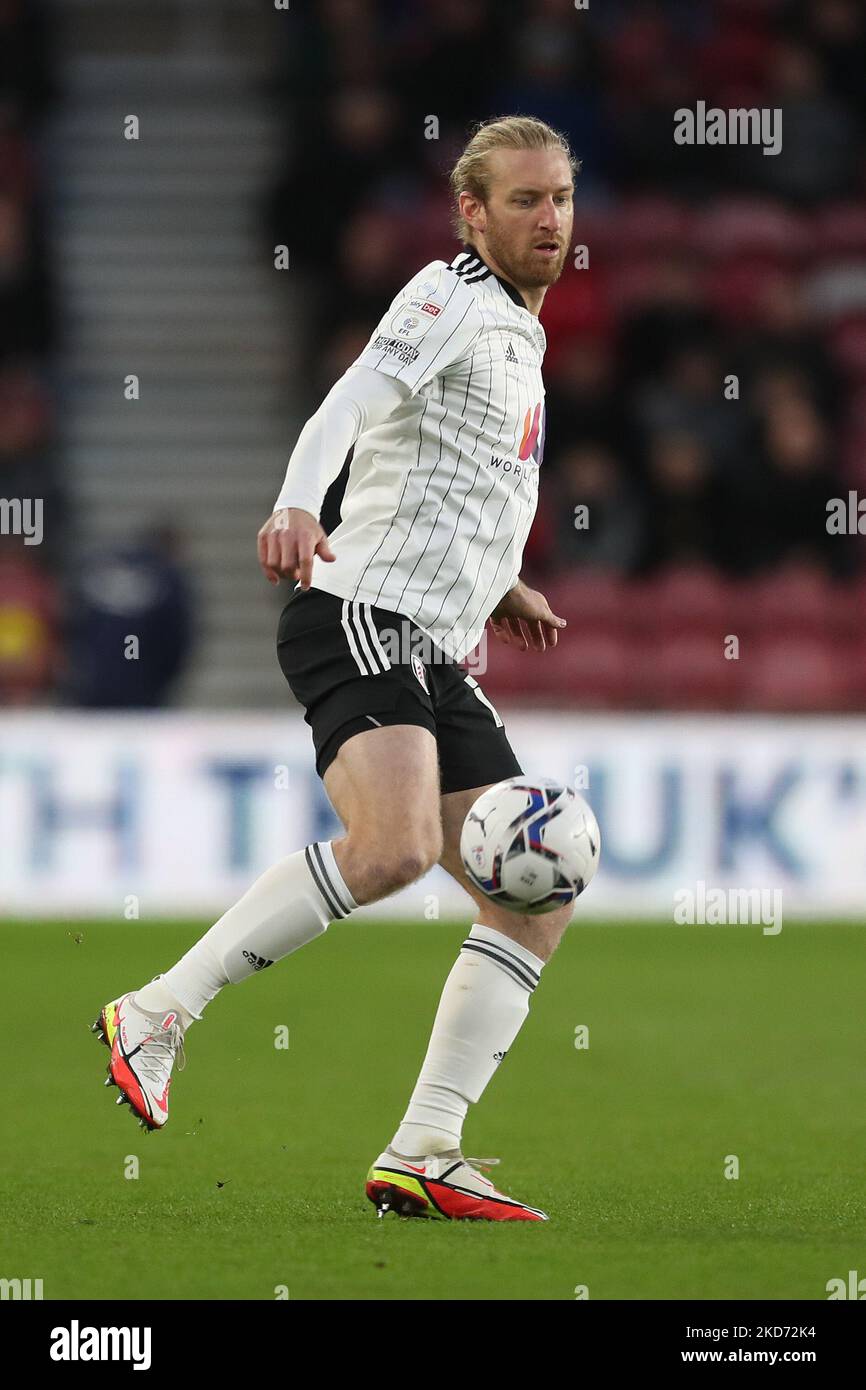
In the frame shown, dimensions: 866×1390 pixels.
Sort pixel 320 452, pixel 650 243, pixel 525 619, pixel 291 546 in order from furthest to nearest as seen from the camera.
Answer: pixel 650 243, pixel 525 619, pixel 320 452, pixel 291 546

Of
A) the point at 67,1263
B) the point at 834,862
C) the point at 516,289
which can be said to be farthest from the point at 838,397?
the point at 67,1263

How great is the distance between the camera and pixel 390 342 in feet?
15.0

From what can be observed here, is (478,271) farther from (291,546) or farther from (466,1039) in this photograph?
(466,1039)

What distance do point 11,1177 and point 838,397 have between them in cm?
894

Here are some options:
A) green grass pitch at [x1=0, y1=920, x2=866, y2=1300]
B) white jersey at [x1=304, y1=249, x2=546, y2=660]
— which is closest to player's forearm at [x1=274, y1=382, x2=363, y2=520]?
white jersey at [x1=304, y1=249, x2=546, y2=660]

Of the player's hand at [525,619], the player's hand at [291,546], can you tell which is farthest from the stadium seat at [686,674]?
the player's hand at [291,546]

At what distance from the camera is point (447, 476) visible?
4.75m

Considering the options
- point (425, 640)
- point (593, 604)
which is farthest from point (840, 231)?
point (425, 640)

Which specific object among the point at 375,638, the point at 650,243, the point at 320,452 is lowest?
the point at 375,638

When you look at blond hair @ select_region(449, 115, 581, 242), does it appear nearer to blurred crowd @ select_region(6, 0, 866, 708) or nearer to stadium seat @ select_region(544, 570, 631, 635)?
blurred crowd @ select_region(6, 0, 866, 708)

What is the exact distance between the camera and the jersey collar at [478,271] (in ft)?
15.8

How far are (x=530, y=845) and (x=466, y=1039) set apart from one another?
20.9 inches

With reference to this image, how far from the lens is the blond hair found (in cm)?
482

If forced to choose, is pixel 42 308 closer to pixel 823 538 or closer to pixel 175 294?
pixel 175 294
